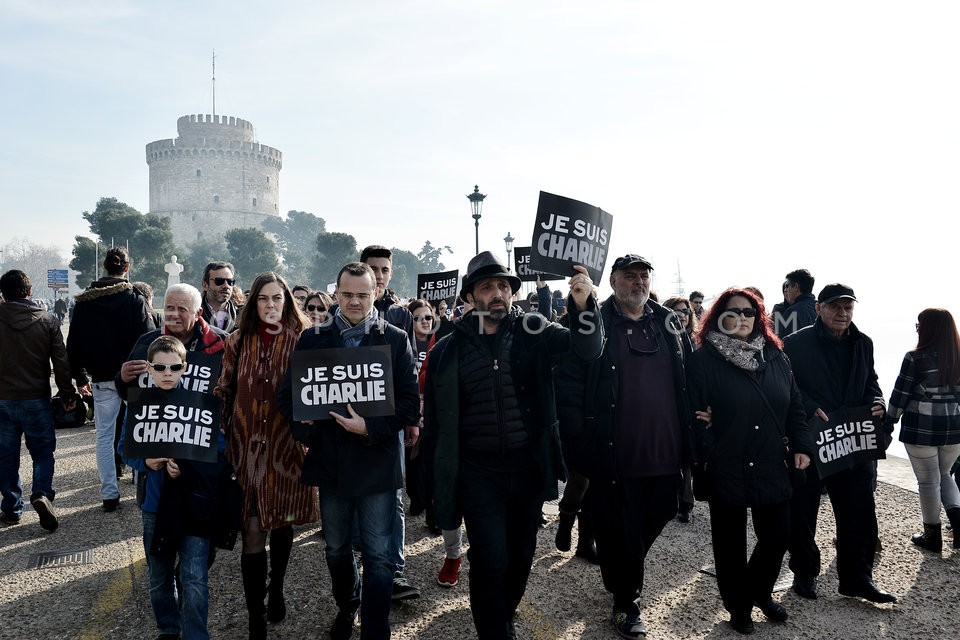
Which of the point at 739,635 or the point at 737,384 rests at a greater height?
the point at 737,384

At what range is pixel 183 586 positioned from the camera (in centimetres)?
336

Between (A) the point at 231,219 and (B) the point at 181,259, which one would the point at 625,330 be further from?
(A) the point at 231,219

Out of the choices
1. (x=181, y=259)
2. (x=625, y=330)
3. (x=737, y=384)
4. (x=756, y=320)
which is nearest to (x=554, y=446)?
(x=625, y=330)

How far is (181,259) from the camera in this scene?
6425 cm

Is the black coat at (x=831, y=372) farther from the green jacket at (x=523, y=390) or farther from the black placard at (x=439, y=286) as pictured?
the black placard at (x=439, y=286)

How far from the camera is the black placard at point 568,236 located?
4.11 m

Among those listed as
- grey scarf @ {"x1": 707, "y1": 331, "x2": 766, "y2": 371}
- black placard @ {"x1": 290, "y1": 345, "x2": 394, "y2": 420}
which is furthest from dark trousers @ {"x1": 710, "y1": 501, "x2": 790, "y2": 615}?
black placard @ {"x1": 290, "y1": 345, "x2": 394, "y2": 420}

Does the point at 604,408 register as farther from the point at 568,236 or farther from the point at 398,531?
the point at 398,531

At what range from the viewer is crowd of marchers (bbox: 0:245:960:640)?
11.5 ft

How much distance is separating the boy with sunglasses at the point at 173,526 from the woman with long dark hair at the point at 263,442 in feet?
0.70

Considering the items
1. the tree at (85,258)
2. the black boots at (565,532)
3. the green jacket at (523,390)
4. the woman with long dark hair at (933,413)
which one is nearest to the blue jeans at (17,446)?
the green jacket at (523,390)

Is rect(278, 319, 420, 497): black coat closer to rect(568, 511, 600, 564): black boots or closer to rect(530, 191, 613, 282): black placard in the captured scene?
rect(530, 191, 613, 282): black placard

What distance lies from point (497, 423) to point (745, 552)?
5.92 ft

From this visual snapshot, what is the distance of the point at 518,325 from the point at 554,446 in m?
0.72
